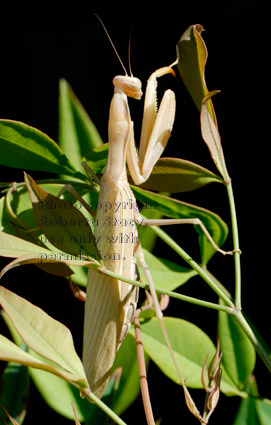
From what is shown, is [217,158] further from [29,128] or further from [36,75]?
[36,75]

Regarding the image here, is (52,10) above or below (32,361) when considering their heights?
above

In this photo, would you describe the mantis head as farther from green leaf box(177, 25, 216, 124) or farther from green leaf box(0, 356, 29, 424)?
green leaf box(0, 356, 29, 424)

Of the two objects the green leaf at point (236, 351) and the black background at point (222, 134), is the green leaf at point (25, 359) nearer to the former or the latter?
the green leaf at point (236, 351)

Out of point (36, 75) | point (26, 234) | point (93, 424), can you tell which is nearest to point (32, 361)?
point (26, 234)

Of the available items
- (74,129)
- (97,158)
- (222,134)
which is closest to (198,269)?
(97,158)

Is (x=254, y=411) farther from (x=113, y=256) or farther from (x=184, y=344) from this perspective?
(x=113, y=256)

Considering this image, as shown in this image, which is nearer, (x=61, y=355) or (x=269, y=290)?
(x=61, y=355)

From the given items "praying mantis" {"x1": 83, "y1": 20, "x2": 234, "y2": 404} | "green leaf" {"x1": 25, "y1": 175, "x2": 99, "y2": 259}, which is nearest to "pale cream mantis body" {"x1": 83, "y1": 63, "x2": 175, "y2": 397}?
"praying mantis" {"x1": 83, "y1": 20, "x2": 234, "y2": 404}

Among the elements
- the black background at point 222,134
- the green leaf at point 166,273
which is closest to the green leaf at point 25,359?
the green leaf at point 166,273
